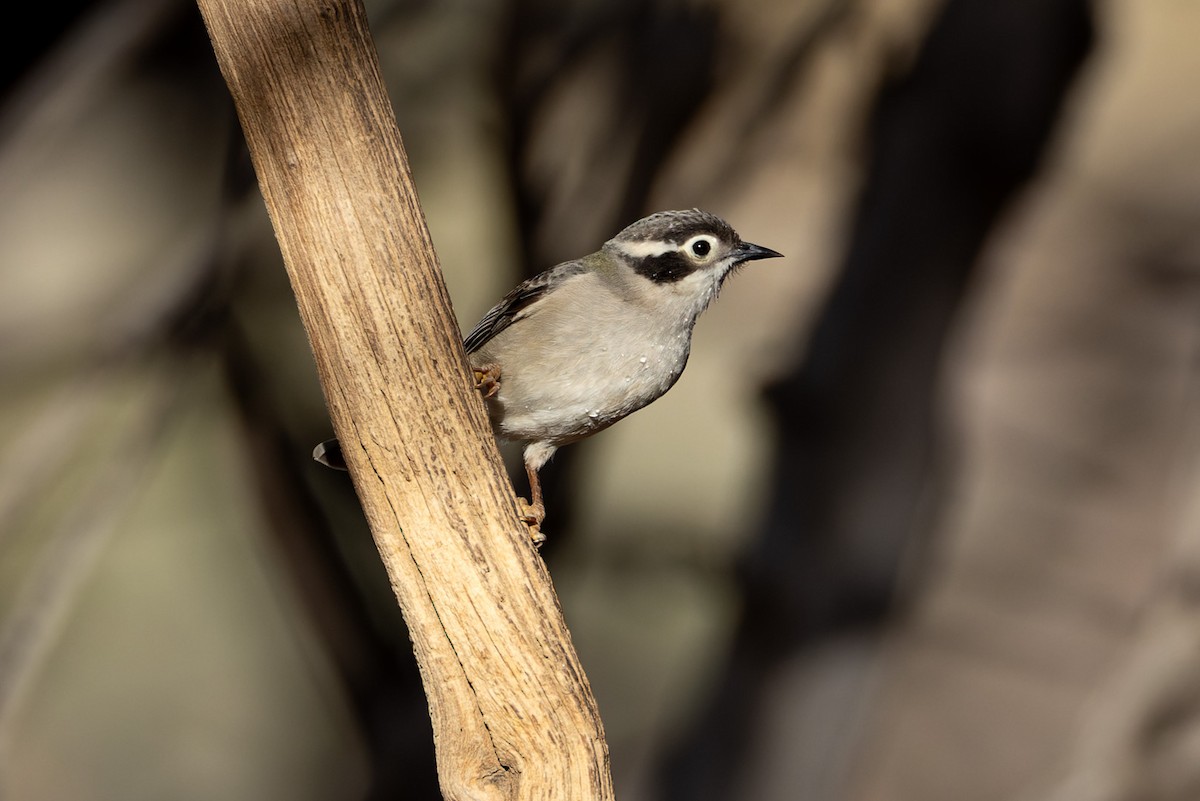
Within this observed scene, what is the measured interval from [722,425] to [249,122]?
13.2 ft

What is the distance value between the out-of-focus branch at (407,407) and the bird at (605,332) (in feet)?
1.88

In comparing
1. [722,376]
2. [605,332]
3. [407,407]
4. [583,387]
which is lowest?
[722,376]

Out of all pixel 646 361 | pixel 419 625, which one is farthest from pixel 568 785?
pixel 646 361

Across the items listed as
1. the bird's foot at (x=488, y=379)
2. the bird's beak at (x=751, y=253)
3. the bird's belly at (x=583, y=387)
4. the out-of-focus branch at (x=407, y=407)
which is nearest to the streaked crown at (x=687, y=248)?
the bird's beak at (x=751, y=253)

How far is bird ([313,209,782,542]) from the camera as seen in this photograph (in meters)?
2.75

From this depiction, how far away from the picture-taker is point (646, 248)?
2.92 metres

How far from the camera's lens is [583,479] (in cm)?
578

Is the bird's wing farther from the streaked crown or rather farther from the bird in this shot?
the streaked crown

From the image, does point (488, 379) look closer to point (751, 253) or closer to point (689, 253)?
point (689, 253)

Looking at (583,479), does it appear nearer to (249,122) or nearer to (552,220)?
(552,220)

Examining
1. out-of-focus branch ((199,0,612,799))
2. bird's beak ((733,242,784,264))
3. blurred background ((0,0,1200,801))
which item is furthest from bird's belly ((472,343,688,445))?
blurred background ((0,0,1200,801))

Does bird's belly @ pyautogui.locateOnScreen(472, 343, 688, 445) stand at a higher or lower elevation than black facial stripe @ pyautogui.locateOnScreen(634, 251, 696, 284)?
lower

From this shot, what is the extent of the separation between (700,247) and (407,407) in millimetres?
1066

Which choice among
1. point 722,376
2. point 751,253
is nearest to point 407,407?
point 751,253
